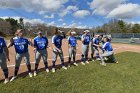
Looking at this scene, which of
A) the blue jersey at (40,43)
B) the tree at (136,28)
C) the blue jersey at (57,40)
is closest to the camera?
the blue jersey at (40,43)

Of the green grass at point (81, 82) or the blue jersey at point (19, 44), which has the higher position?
the blue jersey at point (19, 44)

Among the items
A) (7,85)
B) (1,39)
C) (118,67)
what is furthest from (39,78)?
(118,67)

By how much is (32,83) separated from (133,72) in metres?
4.86

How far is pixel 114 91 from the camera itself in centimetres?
738

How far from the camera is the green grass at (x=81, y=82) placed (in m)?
7.22

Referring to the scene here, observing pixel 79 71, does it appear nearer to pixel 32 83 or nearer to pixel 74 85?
pixel 74 85

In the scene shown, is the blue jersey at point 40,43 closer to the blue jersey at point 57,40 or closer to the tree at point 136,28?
the blue jersey at point 57,40

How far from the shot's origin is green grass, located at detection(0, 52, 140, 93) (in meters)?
7.22

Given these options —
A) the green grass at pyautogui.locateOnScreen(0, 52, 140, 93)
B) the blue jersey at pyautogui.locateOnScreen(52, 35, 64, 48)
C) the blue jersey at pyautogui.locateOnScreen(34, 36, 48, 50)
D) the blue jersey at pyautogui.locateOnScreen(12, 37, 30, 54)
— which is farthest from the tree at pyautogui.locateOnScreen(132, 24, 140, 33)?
the blue jersey at pyautogui.locateOnScreen(12, 37, 30, 54)

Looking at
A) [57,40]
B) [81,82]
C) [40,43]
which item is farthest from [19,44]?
[81,82]

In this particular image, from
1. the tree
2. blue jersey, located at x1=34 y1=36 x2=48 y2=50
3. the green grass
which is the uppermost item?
blue jersey, located at x1=34 y1=36 x2=48 y2=50

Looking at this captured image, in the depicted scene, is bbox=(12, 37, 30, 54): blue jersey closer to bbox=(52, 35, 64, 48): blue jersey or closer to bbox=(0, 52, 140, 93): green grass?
bbox=(0, 52, 140, 93): green grass

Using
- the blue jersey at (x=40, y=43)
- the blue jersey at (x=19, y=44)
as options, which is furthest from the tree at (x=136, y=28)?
the blue jersey at (x=19, y=44)

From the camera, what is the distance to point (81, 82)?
8055 millimetres
